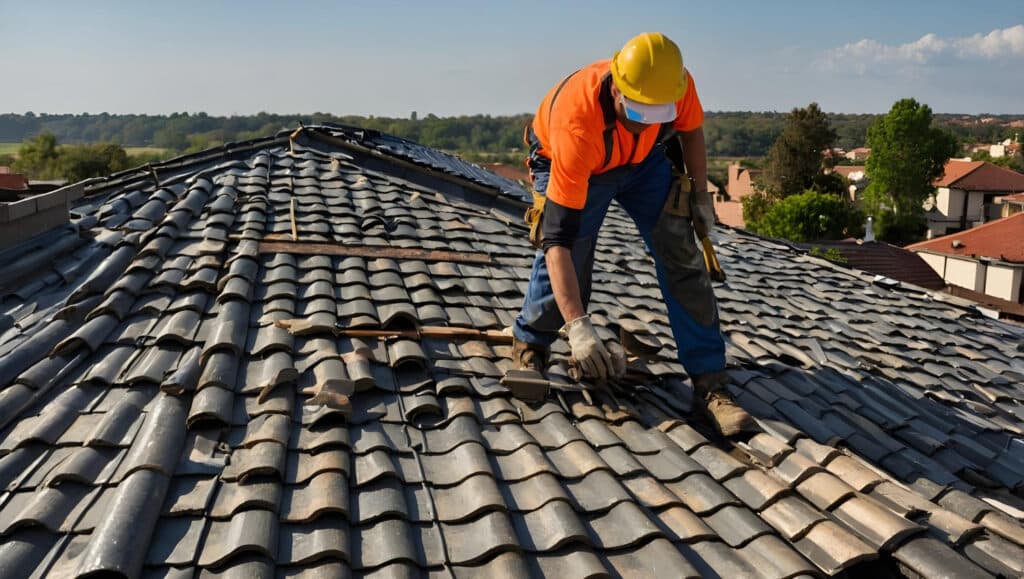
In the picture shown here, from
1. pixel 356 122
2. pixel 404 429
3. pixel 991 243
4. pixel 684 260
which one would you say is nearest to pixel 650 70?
pixel 684 260

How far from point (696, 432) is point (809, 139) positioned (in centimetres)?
5508

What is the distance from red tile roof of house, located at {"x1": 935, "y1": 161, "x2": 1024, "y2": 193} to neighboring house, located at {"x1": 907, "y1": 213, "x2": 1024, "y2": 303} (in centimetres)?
2113

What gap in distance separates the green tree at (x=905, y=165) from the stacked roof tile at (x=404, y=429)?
160 feet

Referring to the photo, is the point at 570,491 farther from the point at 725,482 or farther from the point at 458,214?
the point at 458,214

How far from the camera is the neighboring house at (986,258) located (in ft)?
102

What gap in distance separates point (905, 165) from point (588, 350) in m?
52.2

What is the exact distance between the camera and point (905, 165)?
161ft

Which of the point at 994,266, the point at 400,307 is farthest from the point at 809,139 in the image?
the point at 400,307

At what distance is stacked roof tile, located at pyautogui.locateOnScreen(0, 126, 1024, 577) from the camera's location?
262cm

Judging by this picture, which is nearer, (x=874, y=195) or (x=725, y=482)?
(x=725, y=482)

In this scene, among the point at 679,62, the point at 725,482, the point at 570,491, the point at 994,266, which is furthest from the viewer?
the point at 994,266

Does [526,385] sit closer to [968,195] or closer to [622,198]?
[622,198]

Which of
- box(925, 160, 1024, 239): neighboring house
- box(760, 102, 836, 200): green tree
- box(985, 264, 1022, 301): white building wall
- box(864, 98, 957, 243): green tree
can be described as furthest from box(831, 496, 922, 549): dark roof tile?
box(925, 160, 1024, 239): neighboring house

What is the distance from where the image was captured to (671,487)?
10.4 ft
